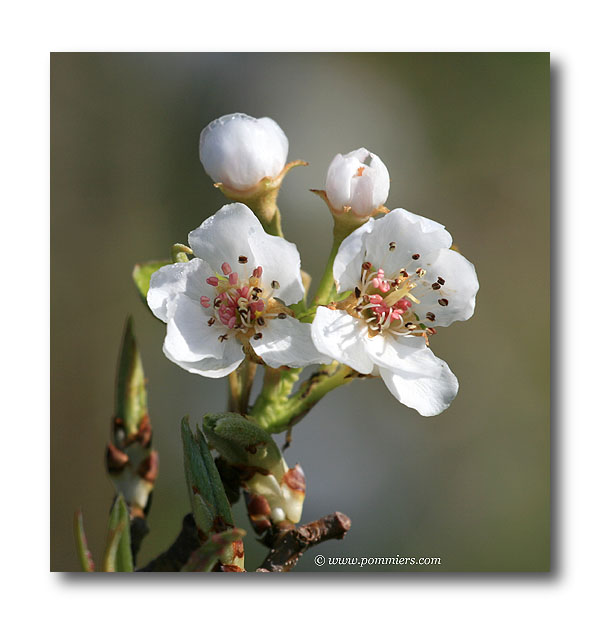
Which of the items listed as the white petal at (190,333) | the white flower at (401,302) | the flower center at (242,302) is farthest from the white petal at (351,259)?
the white petal at (190,333)

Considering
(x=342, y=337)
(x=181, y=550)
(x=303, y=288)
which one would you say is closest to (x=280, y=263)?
(x=303, y=288)

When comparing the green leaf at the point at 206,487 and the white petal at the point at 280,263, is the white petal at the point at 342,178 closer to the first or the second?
the white petal at the point at 280,263

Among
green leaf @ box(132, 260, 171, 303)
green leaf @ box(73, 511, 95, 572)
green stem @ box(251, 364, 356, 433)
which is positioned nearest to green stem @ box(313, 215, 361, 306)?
green stem @ box(251, 364, 356, 433)

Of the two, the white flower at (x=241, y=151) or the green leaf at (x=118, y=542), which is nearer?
the white flower at (x=241, y=151)

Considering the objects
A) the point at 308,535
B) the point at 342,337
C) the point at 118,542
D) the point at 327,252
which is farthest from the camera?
the point at 327,252

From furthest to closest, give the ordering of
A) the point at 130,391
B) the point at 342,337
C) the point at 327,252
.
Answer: the point at 327,252, the point at 130,391, the point at 342,337

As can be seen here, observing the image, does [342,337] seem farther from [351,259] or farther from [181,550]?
[181,550]

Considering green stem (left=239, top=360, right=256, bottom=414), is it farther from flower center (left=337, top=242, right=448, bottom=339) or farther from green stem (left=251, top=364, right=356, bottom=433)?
flower center (left=337, top=242, right=448, bottom=339)
